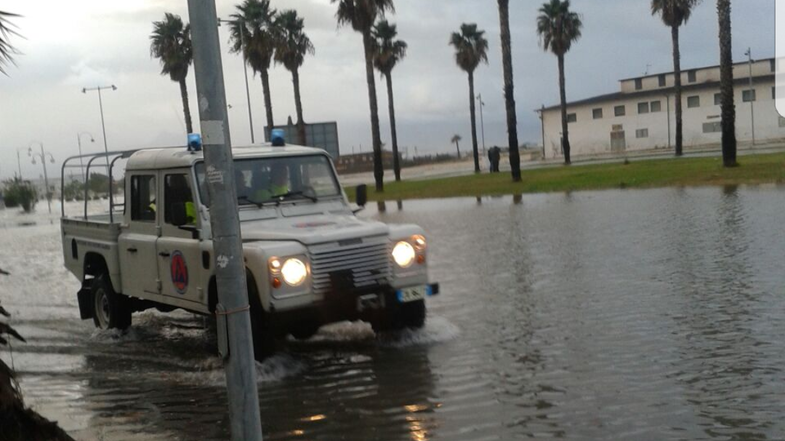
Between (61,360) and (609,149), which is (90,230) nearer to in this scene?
(61,360)

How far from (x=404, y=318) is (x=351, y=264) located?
1.22 meters

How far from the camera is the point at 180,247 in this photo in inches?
340

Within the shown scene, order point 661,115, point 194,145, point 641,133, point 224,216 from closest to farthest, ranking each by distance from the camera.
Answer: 1. point 224,216
2. point 194,145
3. point 661,115
4. point 641,133

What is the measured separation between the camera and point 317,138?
122ft

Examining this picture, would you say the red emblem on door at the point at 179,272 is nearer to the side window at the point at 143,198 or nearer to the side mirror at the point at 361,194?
the side window at the point at 143,198

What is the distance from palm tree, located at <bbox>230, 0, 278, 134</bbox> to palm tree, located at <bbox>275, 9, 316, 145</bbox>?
0.40 metres

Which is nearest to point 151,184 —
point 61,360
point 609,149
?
point 61,360

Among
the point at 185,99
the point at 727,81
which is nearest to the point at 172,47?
the point at 185,99

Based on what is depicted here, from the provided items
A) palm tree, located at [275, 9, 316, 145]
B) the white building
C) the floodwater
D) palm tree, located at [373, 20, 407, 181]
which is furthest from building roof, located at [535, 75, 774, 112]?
the floodwater

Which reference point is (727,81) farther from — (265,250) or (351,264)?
(265,250)

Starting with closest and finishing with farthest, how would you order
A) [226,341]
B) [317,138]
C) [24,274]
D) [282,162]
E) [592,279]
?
1. [226,341]
2. [282,162]
3. [592,279]
4. [24,274]
5. [317,138]

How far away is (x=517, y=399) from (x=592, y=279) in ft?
17.7

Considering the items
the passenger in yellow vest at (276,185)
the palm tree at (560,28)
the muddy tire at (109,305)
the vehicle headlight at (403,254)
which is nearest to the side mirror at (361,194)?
the passenger in yellow vest at (276,185)

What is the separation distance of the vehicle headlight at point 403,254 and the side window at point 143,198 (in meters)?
2.83
